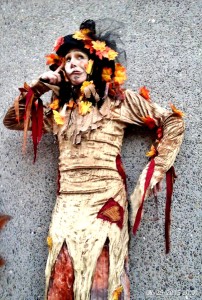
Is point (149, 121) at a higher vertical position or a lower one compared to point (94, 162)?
higher

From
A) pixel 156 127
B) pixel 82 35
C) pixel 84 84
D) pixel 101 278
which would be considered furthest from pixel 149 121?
pixel 101 278

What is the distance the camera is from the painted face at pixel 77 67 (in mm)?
1603

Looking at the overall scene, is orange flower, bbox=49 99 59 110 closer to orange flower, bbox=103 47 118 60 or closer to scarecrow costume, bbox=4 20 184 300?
scarecrow costume, bbox=4 20 184 300

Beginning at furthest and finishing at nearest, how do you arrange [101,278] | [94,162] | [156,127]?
[156,127]
[94,162]
[101,278]

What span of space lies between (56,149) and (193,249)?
0.64 m

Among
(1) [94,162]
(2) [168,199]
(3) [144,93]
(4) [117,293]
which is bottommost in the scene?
(4) [117,293]

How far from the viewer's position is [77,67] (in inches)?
63.0

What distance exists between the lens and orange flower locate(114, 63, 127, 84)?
1.62 m

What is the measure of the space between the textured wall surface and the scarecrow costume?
0.31 ft

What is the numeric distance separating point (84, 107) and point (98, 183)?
0.26m

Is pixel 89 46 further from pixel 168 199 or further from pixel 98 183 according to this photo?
pixel 168 199

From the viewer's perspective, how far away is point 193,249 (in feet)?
5.26

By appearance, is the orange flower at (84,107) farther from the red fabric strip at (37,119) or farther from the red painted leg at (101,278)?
the red painted leg at (101,278)

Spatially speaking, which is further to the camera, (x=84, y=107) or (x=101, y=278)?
(x=84, y=107)
